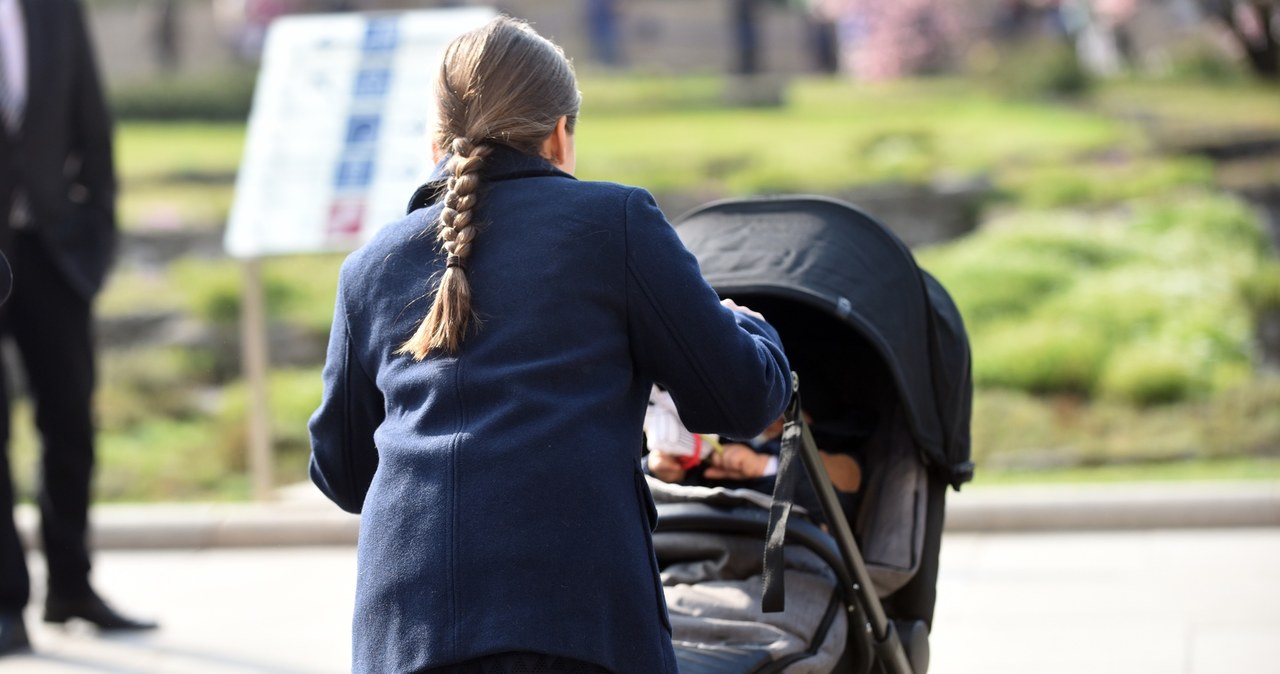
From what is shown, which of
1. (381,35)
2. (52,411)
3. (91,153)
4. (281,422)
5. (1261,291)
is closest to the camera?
(52,411)

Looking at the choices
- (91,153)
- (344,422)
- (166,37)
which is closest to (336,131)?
(91,153)

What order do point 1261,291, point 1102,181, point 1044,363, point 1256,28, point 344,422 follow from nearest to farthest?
point 344,422, point 1044,363, point 1261,291, point 1102,181, point 1256,28

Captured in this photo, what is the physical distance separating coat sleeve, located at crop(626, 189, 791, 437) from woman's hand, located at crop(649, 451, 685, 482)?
3.44ft

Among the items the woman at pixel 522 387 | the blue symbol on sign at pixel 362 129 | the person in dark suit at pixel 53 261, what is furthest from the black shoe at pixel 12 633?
the woman at pixel 522 387

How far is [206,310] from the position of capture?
36.9ft

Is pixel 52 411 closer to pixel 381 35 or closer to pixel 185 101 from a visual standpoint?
pixel 381 35

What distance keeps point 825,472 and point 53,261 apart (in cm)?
315

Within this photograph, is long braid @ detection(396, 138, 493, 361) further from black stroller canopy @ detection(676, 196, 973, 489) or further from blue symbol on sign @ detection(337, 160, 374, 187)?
blue symbol on sign @ detection(337, 160, 374, 187)

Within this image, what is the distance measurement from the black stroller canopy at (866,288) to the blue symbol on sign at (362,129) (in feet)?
11.2

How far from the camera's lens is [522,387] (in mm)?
2182

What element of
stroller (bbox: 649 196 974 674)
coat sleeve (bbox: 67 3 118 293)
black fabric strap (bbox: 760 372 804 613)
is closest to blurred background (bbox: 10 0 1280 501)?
coat sleeve (bbox: 67 3 118 293)

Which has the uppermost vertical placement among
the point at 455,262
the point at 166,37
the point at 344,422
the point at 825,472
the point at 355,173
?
the point at 455,262

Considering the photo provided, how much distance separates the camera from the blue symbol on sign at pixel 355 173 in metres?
6.78

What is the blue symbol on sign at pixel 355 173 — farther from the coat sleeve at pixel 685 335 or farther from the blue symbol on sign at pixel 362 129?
the coat sleeve at pixel 685 335
